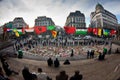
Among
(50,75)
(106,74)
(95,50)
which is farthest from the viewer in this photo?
(95,50)

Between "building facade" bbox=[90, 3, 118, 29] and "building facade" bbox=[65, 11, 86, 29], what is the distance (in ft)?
0.50

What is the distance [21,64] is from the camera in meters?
2.19

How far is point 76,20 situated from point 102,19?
1.03 feet

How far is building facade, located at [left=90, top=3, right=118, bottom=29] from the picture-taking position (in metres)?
2.23

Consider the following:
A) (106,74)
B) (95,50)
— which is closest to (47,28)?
(95,50)

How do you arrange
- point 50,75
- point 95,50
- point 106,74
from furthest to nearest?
point 95,50 < point 50,75 < point 106,74

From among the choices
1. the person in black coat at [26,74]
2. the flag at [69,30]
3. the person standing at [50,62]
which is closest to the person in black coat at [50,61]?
the person standing at [50,62]

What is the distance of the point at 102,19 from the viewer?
2221 mm

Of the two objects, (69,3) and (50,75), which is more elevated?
(69,3)

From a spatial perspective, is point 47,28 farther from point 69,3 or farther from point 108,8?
point 108,8

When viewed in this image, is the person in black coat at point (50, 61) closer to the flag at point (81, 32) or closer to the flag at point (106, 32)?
the flag at point (81, 32)

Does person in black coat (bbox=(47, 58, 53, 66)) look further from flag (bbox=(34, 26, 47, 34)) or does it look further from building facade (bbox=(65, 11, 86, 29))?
building facade (bbox=(65, 11, 86, 29))

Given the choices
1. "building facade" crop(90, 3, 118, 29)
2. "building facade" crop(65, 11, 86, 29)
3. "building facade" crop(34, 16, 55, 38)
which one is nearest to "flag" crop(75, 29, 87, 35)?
"building facade" crop(65, 11, 86, 29)

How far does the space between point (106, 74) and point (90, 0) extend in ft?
3.02
